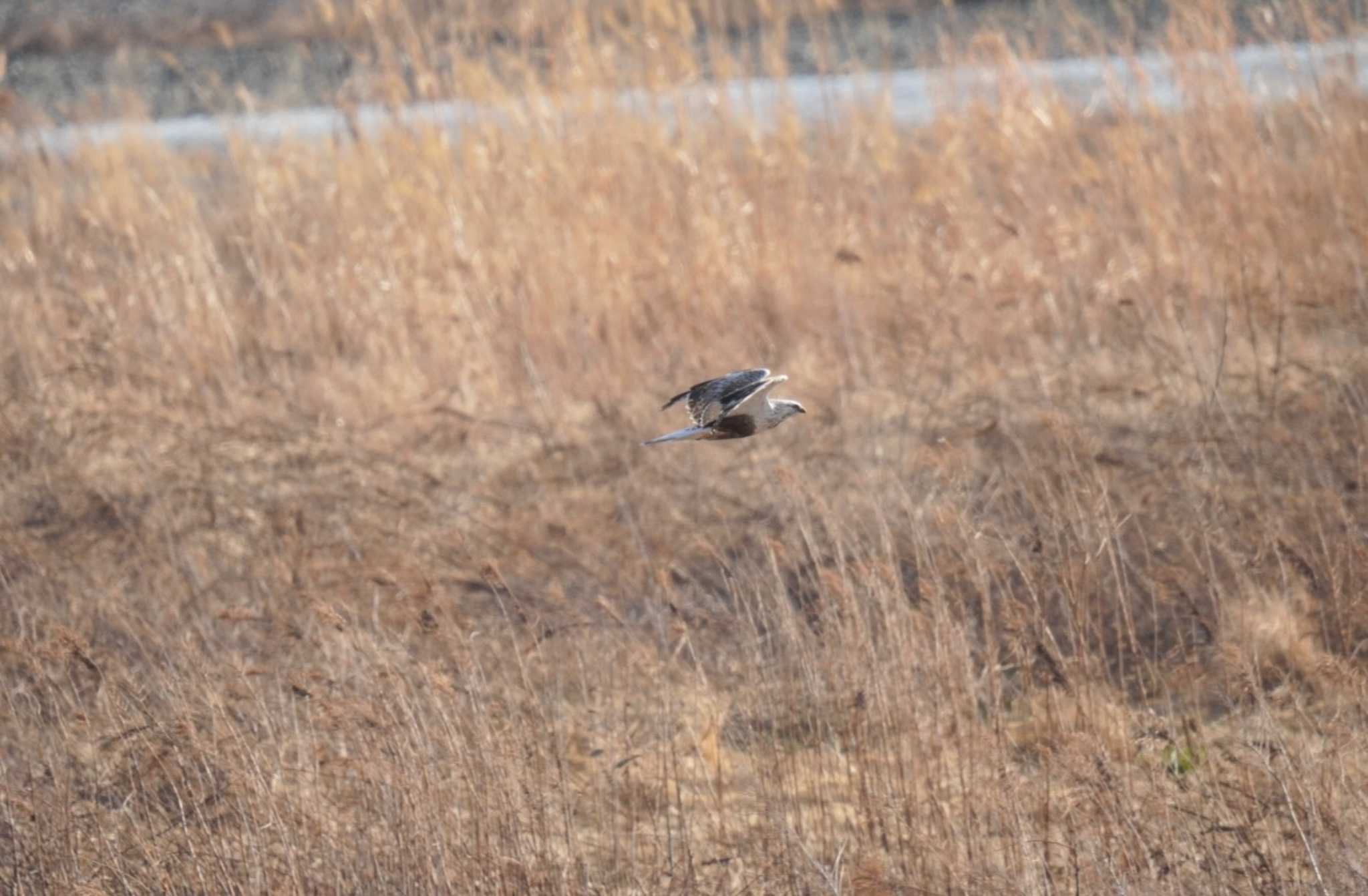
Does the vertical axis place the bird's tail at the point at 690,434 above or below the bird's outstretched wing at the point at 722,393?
below

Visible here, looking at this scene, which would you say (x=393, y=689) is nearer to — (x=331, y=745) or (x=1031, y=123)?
(x=331, y=745)

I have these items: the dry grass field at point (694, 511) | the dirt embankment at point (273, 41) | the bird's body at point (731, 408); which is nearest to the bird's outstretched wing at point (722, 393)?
the bird's body at point (731, 408)

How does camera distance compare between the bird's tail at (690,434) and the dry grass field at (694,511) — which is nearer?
the bird's tail at (690,434)

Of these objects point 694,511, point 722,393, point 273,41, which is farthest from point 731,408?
point 273,41

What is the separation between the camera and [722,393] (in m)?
2.67

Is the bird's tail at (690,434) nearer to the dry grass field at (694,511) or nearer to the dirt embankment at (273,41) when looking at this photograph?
the dry grass field at (694,511)

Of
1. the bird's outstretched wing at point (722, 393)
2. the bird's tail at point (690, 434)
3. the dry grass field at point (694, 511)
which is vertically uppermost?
the bird's outstretched wing at point (722, 393)

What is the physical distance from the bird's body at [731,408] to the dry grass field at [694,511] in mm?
313

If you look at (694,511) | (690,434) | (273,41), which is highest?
(690,434)

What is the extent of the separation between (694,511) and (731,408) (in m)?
1.93

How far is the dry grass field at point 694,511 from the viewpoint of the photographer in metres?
2.95

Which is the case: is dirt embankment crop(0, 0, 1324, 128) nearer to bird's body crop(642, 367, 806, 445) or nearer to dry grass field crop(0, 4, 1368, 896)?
dry grass field crop(0, 4, 1368, 896)

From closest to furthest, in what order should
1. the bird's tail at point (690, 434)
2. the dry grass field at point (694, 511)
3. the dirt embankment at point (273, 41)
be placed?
the bird's tail at point (690, 434)
the dry grass field at point (694, 511)
the dirt embankment at point (273, 41)

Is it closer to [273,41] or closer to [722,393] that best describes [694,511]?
[722,393]
